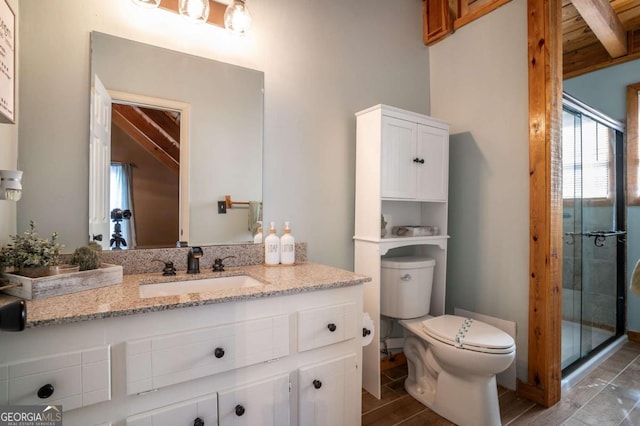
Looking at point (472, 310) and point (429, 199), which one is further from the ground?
point (429, 199)

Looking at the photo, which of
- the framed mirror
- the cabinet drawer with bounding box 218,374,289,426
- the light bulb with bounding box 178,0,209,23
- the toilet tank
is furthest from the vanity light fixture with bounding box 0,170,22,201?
the toilet tank

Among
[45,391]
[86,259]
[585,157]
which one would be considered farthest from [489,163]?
[45,391]

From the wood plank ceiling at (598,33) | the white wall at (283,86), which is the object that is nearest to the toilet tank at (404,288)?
the white wall at (283,86)

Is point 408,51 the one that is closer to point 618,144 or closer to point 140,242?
point 618,144

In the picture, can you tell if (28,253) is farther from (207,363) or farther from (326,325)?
(326,325)

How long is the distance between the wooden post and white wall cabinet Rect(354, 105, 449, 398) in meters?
0.52

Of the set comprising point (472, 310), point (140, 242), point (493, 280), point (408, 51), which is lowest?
point (472, 310)

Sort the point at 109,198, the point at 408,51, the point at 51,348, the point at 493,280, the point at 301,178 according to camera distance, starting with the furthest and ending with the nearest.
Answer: the point at 408,51 → the point at 493,280 → the point at 301,178 → the point at 109,198 → the point at 51,348

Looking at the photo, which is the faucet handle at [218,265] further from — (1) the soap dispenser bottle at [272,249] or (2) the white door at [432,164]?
(2) the white door at [432,164]

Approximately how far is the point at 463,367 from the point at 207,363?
1246 millimetres

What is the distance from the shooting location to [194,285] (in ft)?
4.59

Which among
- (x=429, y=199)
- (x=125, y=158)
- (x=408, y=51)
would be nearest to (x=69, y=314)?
(x=125, y=158)

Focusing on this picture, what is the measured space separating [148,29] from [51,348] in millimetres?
→ 1393

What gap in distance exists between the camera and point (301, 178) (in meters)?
1.91
